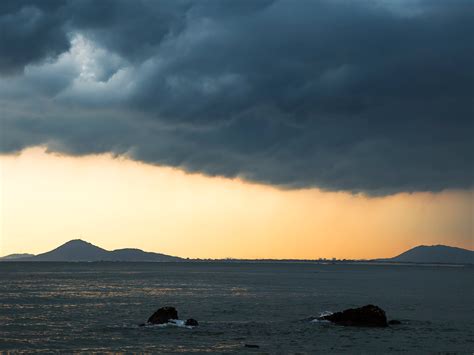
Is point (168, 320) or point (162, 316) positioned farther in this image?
point (168, 320)

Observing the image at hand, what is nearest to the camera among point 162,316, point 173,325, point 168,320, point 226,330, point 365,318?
point 226,330

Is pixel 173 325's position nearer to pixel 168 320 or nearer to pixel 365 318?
pixel 168 320

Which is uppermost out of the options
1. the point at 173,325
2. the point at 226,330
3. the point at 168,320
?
the point at 168,320

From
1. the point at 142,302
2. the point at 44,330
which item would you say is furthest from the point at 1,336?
the point at 142,302

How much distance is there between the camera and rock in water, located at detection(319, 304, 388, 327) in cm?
6881

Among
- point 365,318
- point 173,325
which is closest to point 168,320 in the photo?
point 173,325

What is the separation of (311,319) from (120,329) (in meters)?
24.4

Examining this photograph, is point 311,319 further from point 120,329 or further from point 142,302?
point 142,302

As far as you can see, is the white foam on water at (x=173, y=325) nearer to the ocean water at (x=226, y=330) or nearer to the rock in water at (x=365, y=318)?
the ocean water at (x=226, y=330)

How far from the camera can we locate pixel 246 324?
70.4m

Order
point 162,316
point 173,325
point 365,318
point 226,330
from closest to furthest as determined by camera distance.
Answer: point 226,330
point 173,325
point 162,316
point 365,318

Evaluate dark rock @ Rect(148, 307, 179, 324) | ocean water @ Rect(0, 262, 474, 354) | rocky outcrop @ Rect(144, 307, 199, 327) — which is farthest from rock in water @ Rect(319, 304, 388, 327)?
dark rock @ Rect(148, 307, 179, 324)

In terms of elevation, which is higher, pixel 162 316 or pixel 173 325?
pixel 162 316

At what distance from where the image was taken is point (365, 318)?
69.6 m
